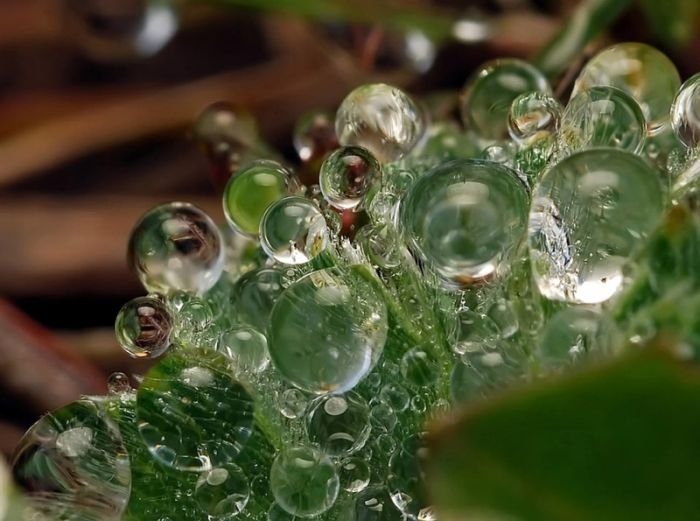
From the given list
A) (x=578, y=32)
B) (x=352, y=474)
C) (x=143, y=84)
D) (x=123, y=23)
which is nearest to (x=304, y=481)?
(x=352, y=474)

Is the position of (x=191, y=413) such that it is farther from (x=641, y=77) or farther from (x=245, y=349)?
(x=641, y=77)

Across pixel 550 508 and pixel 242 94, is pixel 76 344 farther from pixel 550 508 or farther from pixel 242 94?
pixel 550 508

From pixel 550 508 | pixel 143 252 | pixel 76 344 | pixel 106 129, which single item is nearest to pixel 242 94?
pixel 106 129

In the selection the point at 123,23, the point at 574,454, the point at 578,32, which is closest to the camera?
the point at 574,454

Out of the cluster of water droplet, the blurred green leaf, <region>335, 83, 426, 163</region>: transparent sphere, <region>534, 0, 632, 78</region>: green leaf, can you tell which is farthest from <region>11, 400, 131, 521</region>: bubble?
the blurred green leaf

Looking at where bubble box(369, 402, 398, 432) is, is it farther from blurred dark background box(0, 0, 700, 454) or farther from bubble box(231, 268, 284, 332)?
blurred dark background box(0, 0, 700, 454)

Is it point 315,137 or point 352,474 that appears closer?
point 352,474
